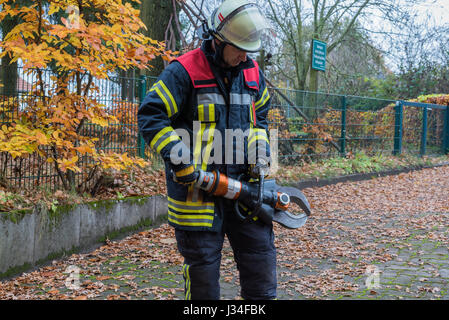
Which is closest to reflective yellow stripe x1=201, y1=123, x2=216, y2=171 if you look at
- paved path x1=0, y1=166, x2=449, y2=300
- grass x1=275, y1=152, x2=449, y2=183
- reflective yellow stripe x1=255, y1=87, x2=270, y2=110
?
reflective yellow stripe x1=255, y1=87, x2=270, y2=110

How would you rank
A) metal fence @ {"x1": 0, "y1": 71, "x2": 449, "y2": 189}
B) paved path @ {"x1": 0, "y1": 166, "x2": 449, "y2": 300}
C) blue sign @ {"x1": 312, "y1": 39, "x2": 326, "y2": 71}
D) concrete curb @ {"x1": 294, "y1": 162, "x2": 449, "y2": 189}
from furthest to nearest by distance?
1. blue sign @ {"x1": 312, "y1": 39, "x2": 326, "y2": 71}
2. concrete curb @ {"x1": 294, "y1": 162, "x2": 449, "y2": 189}
3. metal fence @ {"x1": 0, "y1": 71, "x2": 449, "y2": 189}
4. paved path @ {"x1": 0, "y1": 166, "x2": 449, "y2": 300}

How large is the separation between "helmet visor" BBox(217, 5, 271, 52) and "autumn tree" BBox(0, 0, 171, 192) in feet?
7.97

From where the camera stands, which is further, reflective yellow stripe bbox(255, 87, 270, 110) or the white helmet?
reflective yellow stripe bbox(255, 87, 270, 110)

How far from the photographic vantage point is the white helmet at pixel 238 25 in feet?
8.28

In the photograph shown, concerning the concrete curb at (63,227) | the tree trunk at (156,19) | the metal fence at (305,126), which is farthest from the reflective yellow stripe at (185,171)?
the tree trunk at (156,19)

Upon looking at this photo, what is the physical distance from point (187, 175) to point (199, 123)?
0.36 meters

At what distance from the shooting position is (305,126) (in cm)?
973

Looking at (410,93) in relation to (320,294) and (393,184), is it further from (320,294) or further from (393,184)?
(320,294)

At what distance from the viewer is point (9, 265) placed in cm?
421

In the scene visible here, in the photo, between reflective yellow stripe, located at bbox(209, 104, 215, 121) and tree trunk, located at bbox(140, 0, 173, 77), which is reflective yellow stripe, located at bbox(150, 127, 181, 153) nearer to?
reflective yellow stripe, located at bbox(209, 104, 215, 121)

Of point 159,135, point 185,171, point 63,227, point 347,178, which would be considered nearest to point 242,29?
point 159,135

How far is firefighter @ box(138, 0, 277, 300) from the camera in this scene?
2.52 metres

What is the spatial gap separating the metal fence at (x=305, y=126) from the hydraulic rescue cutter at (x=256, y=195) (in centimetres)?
320
